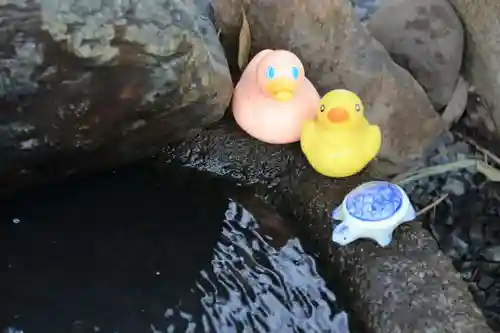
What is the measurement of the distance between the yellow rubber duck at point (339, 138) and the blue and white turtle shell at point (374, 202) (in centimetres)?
8

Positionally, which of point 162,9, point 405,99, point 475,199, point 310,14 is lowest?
point 475,199

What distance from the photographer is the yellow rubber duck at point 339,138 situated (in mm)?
1517

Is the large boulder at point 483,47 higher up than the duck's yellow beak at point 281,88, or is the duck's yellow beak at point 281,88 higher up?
the duck's yellow beak at point 281,88

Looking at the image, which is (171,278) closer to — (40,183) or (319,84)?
(40,183)

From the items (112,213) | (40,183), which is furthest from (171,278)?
(40,183)

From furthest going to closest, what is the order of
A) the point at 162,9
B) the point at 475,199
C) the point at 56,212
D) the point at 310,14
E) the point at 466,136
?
the point at 466,136
the point at 475,199
the point at 310,14
the point at 56,212
the point at 162,9

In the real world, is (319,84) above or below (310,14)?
below

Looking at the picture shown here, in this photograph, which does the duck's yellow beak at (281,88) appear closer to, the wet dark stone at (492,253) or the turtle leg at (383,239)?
the turtle leg at (383,239)

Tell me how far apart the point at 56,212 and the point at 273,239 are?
16.0 inches

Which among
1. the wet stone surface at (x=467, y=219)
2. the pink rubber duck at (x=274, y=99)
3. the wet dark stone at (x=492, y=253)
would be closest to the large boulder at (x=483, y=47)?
the wet stone surface at (x=467, y=219)

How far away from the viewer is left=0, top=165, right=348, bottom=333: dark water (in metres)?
1.37

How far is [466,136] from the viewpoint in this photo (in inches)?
80.7

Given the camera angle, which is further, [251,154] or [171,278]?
[251,154]

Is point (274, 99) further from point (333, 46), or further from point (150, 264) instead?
point (150, 264)
